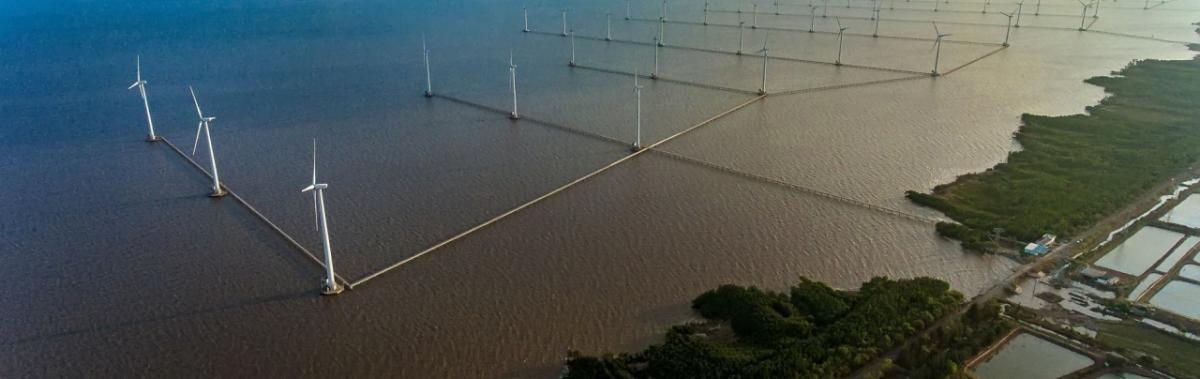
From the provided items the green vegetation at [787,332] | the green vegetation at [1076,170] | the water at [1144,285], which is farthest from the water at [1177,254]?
the green vegetation at [787,332]

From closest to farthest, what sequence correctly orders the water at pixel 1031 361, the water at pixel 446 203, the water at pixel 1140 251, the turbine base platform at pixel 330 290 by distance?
the water at pixel 1031 361, the water at pixel 446 203, the turbine base platform at pixel 330 290, the water at pixel 1140 251

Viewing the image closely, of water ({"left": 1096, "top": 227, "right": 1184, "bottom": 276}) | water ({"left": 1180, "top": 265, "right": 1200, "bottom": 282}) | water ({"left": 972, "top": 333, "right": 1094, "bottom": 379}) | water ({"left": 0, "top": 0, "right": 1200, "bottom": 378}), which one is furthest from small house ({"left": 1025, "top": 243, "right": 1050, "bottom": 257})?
water ({"left": 972, "top": 333, "right": 1094, "bottom": 379})

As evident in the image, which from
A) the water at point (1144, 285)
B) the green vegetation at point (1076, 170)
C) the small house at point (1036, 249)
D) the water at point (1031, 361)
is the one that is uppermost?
the green vegetation at point (1076, 170)

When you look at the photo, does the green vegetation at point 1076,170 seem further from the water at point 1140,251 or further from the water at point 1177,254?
the water at point 1177,254

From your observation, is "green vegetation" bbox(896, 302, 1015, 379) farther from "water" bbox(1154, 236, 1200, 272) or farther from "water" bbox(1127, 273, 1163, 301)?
"water" bbox(1154, 236, 1200, 272)

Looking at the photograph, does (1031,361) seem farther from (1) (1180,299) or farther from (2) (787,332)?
(1) (1180,299)

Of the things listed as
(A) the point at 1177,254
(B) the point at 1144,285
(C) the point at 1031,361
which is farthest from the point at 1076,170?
(C) the point at 1031,361

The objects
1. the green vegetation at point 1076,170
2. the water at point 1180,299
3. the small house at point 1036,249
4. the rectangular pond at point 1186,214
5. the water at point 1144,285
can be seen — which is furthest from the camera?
the rectangular pond at point 1186,214
